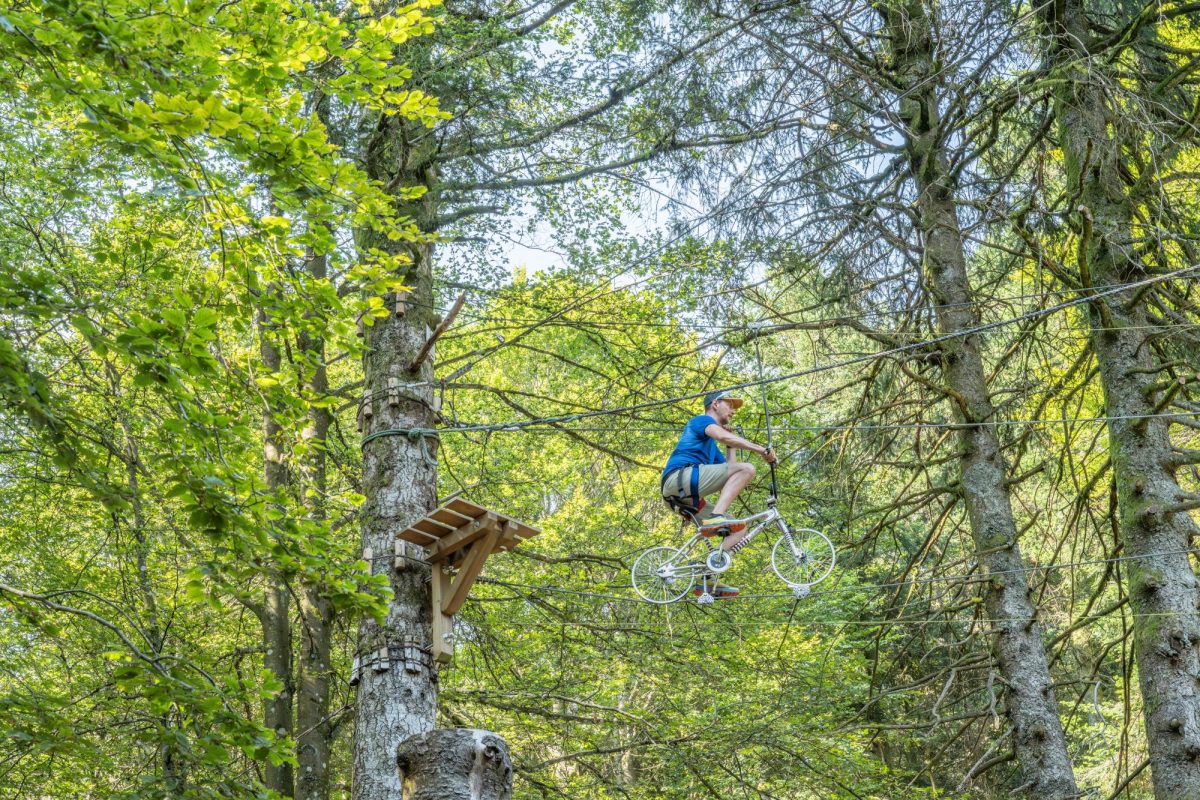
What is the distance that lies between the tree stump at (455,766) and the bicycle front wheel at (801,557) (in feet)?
14.0

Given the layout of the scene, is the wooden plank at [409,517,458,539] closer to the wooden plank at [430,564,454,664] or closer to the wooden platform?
the wooden platform

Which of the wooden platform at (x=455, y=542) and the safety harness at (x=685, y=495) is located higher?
the safety harness at (x=685, y=495)

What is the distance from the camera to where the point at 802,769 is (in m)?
9.43

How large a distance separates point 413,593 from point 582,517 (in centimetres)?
914

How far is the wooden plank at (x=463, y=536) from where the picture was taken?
651 centimetres

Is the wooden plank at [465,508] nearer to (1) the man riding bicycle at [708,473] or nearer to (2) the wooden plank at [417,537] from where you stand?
(2) the wooden plank at [417,537]

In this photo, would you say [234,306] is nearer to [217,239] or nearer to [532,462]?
[217,239]

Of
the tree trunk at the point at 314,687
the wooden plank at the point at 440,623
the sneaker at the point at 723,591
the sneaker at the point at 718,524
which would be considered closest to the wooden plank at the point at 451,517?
the wooden plank at the point at 440,623

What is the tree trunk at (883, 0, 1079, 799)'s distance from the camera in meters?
7.84

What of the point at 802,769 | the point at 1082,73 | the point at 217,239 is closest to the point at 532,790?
the point at 802,769

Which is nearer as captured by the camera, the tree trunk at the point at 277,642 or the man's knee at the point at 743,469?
the man's knee at the point at 743,469

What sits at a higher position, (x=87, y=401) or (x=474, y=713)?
(x=87, y=401)

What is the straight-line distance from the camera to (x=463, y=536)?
662cm

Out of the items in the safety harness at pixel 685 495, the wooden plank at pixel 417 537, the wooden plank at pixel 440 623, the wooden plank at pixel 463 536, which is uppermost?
the safety harness at pixel 685 495
